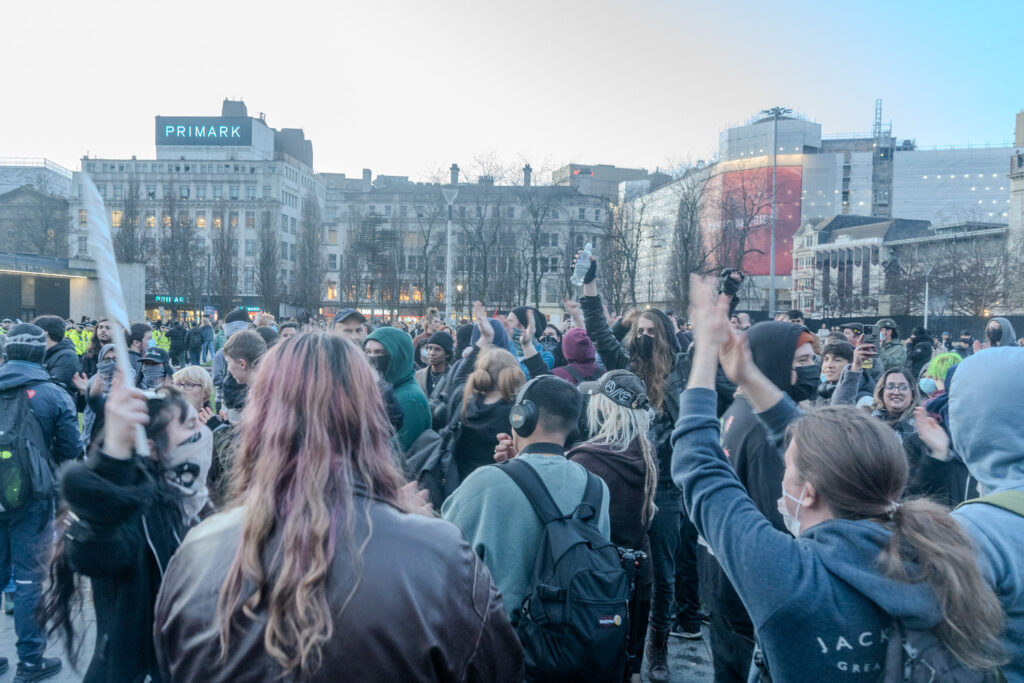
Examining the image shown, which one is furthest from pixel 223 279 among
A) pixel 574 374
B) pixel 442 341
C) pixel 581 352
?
pixel 574 374

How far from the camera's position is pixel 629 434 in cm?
393

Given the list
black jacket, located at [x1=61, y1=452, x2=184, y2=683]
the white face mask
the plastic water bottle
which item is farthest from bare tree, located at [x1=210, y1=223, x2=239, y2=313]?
the white face mask

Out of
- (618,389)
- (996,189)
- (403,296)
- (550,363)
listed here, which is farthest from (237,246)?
(996,189)

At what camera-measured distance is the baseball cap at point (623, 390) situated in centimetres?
396

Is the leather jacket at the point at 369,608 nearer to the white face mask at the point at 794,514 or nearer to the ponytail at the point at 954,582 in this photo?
the white face mask at the point at 794,514

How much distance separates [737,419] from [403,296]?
5734cm

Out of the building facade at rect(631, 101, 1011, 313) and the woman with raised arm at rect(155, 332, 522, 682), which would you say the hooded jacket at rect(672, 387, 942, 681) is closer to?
the woman with raised arm at rect(155, 332, 522, 682)

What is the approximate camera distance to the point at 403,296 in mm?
59750

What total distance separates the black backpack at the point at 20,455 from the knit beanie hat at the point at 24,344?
23 centimetres

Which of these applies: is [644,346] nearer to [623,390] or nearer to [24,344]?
[623,390]

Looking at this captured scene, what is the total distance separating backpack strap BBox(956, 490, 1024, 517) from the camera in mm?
2092

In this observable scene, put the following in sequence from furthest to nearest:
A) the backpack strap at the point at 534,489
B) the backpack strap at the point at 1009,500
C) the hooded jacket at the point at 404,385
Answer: the hooded jacket at the point at 404,385 → the backpack strap at the point at 534,489 → the backpack strap at the point at 1009,500

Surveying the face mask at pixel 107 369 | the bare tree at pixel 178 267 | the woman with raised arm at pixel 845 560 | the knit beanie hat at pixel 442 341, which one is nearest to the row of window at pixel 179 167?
the bare tree at pixel 178 267

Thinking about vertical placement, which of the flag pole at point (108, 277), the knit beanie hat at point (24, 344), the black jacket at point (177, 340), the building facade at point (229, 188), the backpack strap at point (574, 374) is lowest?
the black jacket at point (177, 340)
